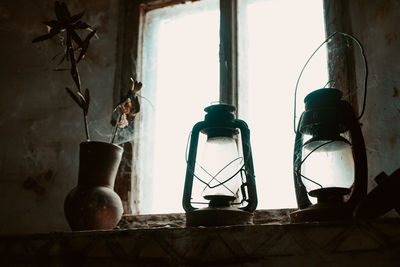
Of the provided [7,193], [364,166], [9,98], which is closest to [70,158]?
[7,193]

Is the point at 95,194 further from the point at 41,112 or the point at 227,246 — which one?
the point at 41,112

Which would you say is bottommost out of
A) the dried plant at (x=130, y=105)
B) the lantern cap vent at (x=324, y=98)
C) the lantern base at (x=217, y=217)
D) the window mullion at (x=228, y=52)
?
the lantern base at (x=217, y=217)

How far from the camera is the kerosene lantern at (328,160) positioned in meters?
1.02

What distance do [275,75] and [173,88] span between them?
0.43 metres

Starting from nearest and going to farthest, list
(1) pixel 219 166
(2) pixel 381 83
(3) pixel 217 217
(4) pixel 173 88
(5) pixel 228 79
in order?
(3) pixel 217 217, (1) pixel 219 166, (2) pixel 381 83, (5) pixel 228 79, (4) pixel 173 88

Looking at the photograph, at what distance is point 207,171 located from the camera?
1.25 metres

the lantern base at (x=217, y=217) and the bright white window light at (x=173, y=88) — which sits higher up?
the bright white window light at (x=173, y=88)

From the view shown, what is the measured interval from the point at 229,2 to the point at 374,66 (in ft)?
2.13

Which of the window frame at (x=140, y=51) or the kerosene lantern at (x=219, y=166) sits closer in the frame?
the kerosene lantern at (x=219, y=166)

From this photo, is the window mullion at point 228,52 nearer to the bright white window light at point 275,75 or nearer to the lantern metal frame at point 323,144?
the bright white window light at point 275,75

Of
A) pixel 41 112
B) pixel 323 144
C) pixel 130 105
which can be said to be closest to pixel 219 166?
pixel 323 144

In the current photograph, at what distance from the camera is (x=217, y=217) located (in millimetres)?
1104

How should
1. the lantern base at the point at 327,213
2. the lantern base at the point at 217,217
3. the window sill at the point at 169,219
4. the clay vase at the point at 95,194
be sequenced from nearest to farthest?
the lantern base at the point at 327,213
the lantern base at the point at 217,217
the clay vase at the point at 95,194
the window sill at the point at 169,219

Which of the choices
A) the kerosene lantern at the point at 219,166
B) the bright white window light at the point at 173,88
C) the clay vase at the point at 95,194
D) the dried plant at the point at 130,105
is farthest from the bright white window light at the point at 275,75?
the clay vase at the point at 95,194
